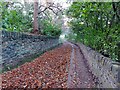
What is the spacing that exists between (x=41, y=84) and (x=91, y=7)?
7.67 ft

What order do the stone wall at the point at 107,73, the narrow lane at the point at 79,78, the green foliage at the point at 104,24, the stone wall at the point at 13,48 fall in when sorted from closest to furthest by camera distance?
the stone wall at the point at 107,73 < the narrow lane at the point at 79,78 < the green foliage at the point at 104,24 < the stone wall at the point at 13,48

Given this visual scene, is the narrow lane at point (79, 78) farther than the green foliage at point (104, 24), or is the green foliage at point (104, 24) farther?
the green foliage at point (104, 24)

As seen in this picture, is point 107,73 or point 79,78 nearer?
point 107,73

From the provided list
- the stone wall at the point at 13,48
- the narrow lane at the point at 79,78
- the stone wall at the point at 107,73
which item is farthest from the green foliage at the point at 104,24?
the stone wall at the point at 13,48

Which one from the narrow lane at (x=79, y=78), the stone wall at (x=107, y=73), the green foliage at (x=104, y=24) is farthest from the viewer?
the green foliage at (x=104, y=24)

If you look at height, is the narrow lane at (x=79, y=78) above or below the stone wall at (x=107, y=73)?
below

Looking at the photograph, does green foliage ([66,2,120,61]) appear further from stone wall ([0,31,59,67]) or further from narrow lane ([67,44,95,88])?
stone wall ([0,31,59,67])

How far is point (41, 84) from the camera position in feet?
14.1

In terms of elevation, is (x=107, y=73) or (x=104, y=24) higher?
(x=104, y=24)

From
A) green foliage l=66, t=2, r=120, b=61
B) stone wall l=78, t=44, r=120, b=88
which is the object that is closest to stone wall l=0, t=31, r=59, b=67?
green foliage l=66, t=2, r=120, b=61

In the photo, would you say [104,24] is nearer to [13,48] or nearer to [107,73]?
[13,48]

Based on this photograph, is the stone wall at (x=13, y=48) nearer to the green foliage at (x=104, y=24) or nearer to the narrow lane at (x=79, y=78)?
the narrow lane at (x=79, y=78)

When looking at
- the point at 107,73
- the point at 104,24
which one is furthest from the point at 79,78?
the point at 107,73

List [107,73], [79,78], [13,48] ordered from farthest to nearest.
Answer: [13,48], [79,78], [107,73]
